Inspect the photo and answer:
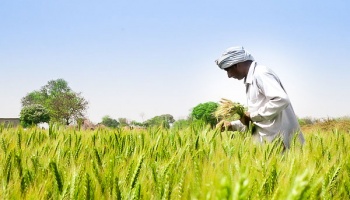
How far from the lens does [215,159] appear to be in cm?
183

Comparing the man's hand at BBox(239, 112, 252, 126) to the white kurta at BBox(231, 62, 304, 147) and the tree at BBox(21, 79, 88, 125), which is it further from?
the tree at BBox(21, 79, 88, 125)

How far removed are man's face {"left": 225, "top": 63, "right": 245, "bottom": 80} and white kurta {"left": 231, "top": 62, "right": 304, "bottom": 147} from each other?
0.34ft

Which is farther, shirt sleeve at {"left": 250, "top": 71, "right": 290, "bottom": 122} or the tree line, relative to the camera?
the tree line

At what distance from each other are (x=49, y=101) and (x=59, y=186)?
6713 centimetres

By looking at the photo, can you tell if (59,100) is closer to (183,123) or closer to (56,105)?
(56,105)

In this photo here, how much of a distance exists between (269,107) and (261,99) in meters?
0.26

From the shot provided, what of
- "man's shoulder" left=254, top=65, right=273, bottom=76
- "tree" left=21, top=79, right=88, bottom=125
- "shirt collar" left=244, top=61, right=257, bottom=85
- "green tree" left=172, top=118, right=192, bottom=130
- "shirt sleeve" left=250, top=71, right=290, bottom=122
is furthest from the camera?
"tree" left=21, top=79, right=88, bottom=125

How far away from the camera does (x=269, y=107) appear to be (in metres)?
3.65

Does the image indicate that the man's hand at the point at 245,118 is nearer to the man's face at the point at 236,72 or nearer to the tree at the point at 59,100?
the man's face at the point at 236,72

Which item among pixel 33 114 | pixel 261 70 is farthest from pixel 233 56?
pixel 33 114

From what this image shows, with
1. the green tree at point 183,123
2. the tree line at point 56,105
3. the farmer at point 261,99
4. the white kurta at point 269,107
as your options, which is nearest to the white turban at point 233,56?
the farmer at point 261,99

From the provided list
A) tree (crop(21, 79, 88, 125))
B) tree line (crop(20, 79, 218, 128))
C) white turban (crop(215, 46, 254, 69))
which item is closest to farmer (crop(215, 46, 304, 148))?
white turban (crop(215, 46, 254, 69))

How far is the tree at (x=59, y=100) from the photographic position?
6119 cm

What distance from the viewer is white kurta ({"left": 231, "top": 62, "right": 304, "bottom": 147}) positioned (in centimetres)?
363
